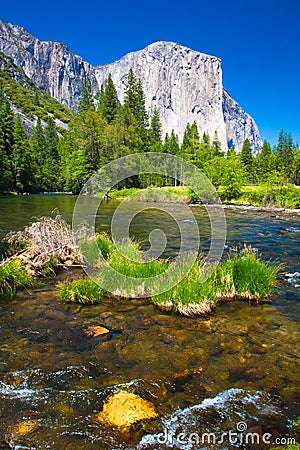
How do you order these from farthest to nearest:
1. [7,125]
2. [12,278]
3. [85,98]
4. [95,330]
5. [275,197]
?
[85,98] < [7,125] < [275,197] < [12,278] < [95,330]

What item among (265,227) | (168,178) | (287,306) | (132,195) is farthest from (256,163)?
(287,306)

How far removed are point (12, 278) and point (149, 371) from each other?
554 centimetres

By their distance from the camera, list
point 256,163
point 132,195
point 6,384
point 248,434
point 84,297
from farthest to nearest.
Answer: point 256,163 → point 132,195 → point 84,297 → point 6,384 → point 248,434

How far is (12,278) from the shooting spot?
29.5 feet

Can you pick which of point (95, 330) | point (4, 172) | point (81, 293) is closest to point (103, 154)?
point (4, 172)

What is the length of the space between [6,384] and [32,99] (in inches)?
7775

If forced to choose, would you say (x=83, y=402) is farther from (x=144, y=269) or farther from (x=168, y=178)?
(x=168, y=178)

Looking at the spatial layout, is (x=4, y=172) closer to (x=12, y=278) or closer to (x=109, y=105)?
(x=109, y=105)

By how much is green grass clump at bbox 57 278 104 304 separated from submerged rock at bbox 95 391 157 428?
3.86m

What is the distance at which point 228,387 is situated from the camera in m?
4.79

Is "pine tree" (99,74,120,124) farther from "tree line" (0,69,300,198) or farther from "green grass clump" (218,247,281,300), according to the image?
"green grass clump" (218,247,281,300)

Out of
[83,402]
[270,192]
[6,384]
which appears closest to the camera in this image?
[83,402]

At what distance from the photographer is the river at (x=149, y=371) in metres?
3.90

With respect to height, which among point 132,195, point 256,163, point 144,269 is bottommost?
point 144,269
